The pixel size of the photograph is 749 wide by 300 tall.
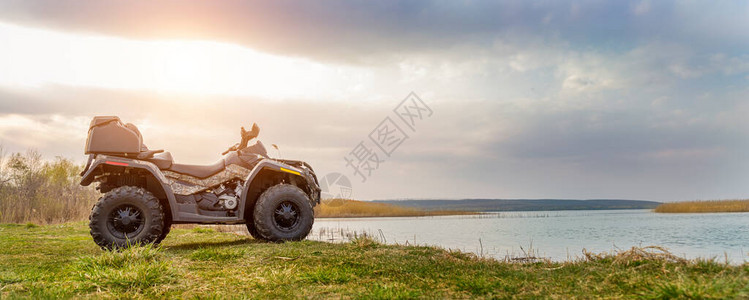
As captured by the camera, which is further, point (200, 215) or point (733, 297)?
point (200, 215)

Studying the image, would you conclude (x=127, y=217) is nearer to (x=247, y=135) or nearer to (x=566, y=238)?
(x=247, y=135)

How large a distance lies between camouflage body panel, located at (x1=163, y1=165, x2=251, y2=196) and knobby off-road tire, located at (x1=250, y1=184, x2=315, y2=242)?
66cm

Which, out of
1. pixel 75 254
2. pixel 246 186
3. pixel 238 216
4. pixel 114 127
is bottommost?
pixel 75 254

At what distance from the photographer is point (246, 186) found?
28.7ft

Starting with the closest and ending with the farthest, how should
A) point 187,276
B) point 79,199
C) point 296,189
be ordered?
point 187,276 → point 296,189 → point 79,199

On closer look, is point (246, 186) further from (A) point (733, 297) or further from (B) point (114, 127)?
(A) point (733, 297)

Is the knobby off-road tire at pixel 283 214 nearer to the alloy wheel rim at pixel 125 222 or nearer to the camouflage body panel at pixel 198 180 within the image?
the camouflage body panel at pixel 198 180

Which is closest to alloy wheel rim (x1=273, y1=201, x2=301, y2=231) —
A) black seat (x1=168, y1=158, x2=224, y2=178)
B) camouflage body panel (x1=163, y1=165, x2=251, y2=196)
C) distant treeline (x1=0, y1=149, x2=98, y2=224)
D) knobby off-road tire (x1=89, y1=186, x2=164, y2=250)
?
camouflage body panel (x1=163, y1=165, x2=251, y2=196)

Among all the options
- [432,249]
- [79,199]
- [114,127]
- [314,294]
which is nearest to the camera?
[314,294]

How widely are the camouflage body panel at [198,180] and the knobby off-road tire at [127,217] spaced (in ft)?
1.91

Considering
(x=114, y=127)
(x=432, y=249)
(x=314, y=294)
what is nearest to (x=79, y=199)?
A: (x=114, y=127)

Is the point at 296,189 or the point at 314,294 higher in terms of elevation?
the point at 296,189

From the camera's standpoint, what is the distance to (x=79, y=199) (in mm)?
A: 25141

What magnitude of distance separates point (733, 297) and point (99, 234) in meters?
8.27
